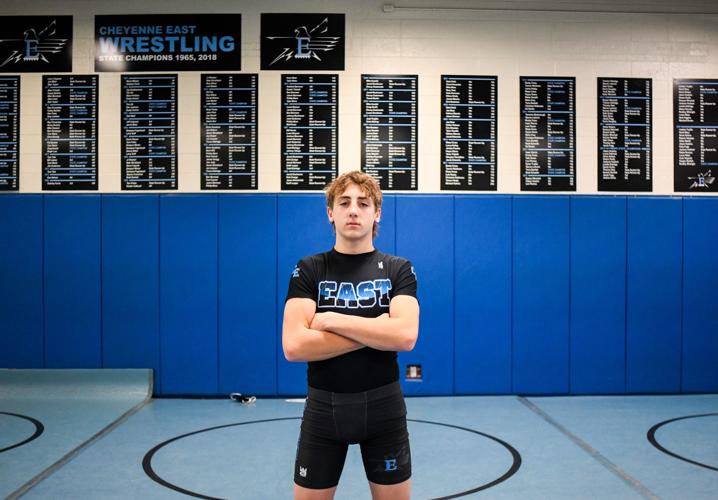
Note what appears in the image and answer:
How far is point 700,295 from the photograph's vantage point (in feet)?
20.2

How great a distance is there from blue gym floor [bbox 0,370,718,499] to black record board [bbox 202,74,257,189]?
2.16 metres

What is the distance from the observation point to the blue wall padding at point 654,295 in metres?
6.11

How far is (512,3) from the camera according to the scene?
20.2 feet

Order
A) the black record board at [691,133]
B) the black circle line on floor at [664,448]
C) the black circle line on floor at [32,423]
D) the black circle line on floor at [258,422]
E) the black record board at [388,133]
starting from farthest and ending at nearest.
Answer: the black record board at [691,133] → the black record board at [388,133] → the black circle line on floor at [32,423] → the black circle line on floor at [664,448] → the black circle line on floor at [258,422]

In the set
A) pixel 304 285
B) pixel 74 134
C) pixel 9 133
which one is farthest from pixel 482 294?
pixel 9 133

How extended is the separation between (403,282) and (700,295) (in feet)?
17.3

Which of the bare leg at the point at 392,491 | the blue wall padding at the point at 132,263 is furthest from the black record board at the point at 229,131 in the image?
the bare leg at the point at 392,491

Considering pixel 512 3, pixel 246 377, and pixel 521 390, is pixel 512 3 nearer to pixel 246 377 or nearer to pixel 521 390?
pixel 521 390

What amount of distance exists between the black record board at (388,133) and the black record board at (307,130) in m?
0.35

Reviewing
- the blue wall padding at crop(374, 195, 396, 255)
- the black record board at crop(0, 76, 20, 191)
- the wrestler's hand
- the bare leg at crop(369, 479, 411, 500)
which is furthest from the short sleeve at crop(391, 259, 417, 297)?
the black record board at crop(0, 76, 20, 191)

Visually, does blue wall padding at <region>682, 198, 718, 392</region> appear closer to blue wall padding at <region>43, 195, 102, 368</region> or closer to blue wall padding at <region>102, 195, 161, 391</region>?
blue wall padding at <region>102, 195, 161, 391</region>

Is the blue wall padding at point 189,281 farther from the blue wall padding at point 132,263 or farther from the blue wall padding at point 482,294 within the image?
the blue wall padding at point 482,294

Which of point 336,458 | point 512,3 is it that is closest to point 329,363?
point 336,458

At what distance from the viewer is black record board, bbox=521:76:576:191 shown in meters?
6.14
